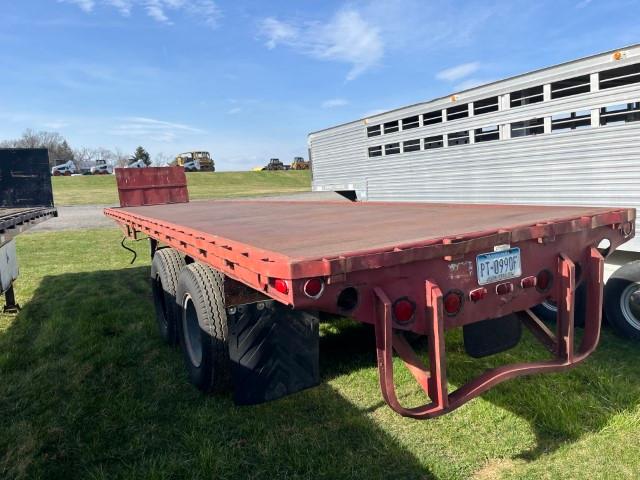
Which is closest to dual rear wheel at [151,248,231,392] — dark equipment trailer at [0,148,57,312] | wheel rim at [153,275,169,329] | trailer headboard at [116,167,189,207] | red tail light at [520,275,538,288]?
wheel rim at [153,275,169,329]

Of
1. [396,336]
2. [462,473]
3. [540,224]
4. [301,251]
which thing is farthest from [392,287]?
[462,473]

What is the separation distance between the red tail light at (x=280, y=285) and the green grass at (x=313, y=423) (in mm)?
1283

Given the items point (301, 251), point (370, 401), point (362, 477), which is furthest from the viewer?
point (370, 401)

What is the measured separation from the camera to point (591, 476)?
8.45 feet

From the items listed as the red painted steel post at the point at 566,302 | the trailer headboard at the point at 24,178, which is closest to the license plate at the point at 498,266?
the red painted steel post at the point at 566,302

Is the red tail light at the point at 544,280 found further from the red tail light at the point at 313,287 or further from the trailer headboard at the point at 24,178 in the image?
the trailer headboard at the point at 24,178

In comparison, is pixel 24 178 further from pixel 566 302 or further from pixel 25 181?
pixel 566 302

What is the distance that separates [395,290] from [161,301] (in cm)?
338

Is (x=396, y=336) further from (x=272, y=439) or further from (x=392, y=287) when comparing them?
(x=272, y=439)

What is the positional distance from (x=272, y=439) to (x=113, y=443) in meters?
1.06

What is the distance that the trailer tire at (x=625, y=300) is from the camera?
4.45m

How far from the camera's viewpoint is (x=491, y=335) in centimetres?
309

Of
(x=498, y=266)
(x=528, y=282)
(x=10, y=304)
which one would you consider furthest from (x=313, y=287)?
(x=10, y=304)

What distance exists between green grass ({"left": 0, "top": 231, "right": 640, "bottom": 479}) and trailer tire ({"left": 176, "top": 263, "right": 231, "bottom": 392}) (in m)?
0.19
